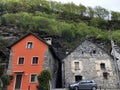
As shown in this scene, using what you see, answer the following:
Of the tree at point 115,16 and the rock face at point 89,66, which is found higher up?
the tree at point 115,16

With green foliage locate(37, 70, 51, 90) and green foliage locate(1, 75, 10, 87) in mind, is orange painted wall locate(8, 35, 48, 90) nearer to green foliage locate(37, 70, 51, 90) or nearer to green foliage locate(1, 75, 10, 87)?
green foliage locate(1, 75, 10, 87)

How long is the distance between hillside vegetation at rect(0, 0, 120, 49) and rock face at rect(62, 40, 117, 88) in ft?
42.8

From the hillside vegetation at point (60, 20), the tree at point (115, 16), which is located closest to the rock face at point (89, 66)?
the hillside vegetation at point (60, 20)

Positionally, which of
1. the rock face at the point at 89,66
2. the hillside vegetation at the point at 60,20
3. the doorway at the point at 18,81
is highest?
the hillside vegetation at the point at 60,20

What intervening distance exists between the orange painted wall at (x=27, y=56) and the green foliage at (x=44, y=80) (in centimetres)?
145

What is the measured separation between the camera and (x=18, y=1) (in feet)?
227

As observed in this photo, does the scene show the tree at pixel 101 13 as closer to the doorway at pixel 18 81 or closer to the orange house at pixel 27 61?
the orange house at pixel 27 61

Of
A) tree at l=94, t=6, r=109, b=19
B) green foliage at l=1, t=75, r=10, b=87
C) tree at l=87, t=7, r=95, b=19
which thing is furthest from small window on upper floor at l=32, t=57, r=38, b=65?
tree at l=87, t=7, r=95, b=19

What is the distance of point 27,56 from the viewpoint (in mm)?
26562

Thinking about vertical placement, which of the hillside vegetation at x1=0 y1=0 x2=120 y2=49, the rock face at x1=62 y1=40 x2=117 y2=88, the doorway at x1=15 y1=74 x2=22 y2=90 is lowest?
the doorway at x1=15 y1=74 x2=22 y2=90

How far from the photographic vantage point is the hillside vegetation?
4994 cm

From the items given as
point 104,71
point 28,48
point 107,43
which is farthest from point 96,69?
point 107,43

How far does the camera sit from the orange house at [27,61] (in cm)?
2471

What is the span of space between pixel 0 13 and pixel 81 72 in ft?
148
